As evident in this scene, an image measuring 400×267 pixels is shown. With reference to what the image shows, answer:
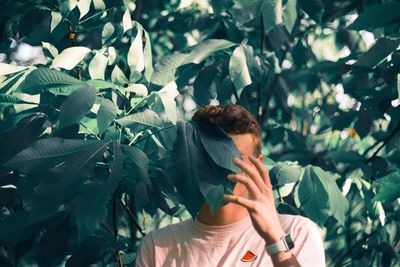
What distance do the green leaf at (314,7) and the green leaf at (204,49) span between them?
29 centimetres

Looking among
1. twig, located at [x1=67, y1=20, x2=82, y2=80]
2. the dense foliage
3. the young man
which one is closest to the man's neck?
the young man

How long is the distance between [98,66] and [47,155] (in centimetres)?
57

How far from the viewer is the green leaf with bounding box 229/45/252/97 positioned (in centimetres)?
253

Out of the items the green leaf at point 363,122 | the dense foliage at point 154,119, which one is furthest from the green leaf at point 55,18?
the green leaf at point 363,122

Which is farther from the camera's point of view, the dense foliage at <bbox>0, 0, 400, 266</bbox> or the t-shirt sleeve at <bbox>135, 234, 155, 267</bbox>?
the t-shirt sleeve at <bbox>135, 234, 155, 267</bbox>

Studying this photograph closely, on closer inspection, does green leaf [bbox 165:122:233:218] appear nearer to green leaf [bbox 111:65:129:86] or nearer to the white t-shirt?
the white t-shirt

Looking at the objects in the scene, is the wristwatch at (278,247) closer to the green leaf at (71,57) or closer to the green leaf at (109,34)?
the green leaf at (71,57)

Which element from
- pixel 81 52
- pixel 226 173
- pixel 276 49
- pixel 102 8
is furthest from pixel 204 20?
pixel 226 173

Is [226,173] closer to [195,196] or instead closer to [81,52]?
[195,196]

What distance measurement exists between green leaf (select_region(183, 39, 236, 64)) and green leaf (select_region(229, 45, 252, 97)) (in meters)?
0.05

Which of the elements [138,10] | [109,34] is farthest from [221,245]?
[138,10]

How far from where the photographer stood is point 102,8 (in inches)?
104

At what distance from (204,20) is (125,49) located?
1.99 ft

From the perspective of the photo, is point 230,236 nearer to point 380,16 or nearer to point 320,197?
point 320,197
